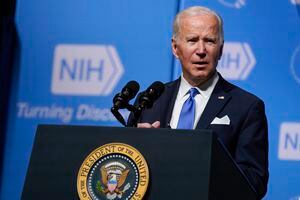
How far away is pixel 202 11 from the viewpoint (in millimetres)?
2727

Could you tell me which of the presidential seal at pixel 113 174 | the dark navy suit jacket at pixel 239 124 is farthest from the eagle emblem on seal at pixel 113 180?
the dark navy suit jacket at pixel 239 124

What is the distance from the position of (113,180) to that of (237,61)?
201 cm

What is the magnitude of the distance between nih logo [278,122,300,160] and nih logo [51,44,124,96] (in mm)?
1034

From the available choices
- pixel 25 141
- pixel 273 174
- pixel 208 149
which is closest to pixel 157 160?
pixel 208 149

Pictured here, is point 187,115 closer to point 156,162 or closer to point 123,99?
point 123,99

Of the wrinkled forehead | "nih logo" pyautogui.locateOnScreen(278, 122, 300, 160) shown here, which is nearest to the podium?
the wrinkled forehead

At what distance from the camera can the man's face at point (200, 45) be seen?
106 inches

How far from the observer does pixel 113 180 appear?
6.52ft

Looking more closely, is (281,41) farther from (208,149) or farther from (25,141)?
(208,149)

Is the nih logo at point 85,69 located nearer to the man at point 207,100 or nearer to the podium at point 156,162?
the man at point 207,100

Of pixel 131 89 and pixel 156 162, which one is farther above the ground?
pixel 131 89

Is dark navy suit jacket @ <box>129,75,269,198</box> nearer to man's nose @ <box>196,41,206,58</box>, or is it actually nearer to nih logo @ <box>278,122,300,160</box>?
man's nose @ <box>196,41,206,58</box>

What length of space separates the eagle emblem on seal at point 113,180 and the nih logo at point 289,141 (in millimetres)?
1911

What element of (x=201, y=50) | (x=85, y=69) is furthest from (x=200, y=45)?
(x=85, y=69)
